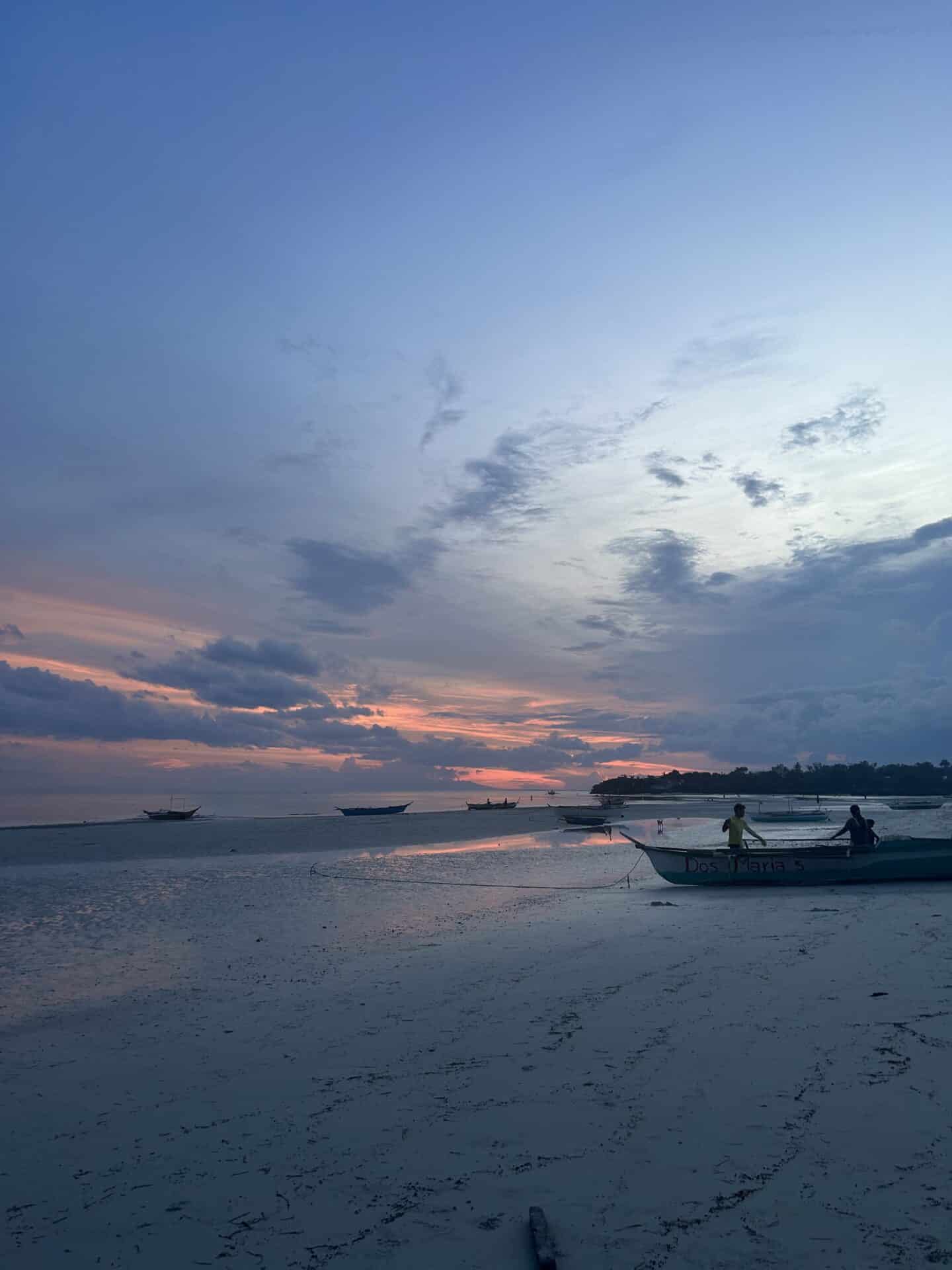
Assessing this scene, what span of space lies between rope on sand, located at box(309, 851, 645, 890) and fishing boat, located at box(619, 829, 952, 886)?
286 cm

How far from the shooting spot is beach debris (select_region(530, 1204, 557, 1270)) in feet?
16.5

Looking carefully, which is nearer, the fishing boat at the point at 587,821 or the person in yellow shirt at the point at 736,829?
the person in yellow shirt at the point at 736,829

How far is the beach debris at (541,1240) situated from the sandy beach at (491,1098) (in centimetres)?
12

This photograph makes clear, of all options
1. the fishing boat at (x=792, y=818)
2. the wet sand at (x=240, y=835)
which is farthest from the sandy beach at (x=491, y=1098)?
the fishing boat at (x=792, y=818)

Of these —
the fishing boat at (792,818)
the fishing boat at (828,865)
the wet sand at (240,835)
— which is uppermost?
the fishing boat at (828,865)

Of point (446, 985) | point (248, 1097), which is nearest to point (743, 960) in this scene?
point (446, 985)

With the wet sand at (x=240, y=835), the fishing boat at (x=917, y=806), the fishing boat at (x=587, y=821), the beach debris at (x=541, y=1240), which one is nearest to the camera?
the beach debris at (x=541, y=1240)

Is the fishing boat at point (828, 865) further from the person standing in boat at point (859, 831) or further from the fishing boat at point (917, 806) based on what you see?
the fishing boat at point (917, 806)

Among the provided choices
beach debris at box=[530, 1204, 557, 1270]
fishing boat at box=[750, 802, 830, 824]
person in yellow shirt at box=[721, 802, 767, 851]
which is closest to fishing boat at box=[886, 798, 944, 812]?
fishing boat at box=[750, 802, 830, 824]

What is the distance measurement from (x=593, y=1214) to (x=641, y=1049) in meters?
3.23

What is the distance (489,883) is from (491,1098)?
20678 mm

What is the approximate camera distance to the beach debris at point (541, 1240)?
5.02m

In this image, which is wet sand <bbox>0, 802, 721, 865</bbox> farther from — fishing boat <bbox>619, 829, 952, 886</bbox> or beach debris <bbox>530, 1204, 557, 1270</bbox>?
beach debris <bbox>530, 1204, 557, 1270</bbox>

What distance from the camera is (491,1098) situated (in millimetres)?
7816
